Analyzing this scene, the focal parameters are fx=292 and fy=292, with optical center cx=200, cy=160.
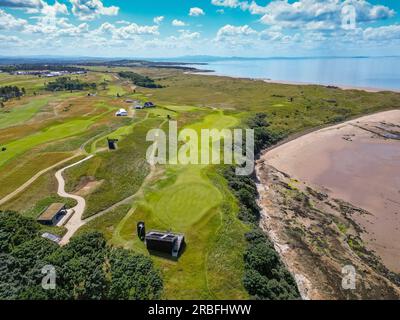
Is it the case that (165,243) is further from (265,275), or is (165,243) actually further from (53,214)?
(53,214)

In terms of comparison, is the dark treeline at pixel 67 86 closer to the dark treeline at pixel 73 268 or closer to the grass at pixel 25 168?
the grass at pixel 25 168

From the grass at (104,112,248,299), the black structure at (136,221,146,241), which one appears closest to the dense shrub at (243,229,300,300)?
the grass at (104,112,248,299)

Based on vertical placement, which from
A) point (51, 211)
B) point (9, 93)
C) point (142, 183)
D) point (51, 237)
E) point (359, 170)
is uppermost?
point (51, 211)

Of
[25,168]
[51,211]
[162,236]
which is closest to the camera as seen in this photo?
[162,236]

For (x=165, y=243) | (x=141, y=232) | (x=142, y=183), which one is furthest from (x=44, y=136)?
(x=165, y=243)

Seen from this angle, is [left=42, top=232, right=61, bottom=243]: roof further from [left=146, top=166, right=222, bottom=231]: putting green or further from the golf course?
[left=146, top=166, right=222, bottom=231]: putting green

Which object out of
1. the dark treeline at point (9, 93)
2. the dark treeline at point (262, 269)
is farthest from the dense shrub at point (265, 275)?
the dark treeline at point (9, 93)
